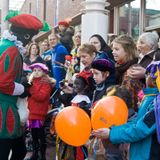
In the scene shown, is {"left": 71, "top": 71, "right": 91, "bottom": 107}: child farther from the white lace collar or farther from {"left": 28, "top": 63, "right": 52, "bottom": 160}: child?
{"left": 28, "top": 63, "right": 52, "bottom": 160}: child

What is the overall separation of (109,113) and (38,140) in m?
3.17

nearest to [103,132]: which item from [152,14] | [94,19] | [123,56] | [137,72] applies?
[137,72]

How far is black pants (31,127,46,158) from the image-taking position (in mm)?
5824

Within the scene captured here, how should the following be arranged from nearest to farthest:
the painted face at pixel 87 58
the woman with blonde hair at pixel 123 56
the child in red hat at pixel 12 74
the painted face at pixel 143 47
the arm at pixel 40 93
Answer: the child in red hat at pixel 12 74, the woman with blonde hair at pixel 123 56, the painted face at pixel 143 47, the painted face at pixel 87 58, the arm at pixel 40 93

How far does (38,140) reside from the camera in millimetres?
5992

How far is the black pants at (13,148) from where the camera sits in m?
3.71

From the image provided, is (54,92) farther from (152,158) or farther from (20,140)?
(152,158)

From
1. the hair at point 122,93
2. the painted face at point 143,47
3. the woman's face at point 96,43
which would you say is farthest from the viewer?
the woman's face at point 96,43

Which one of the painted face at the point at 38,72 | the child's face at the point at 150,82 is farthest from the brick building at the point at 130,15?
the child's face at the point at 150,82

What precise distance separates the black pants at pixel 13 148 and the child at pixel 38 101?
5.09ft

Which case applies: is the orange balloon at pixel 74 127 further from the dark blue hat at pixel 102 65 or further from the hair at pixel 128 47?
the hair at pixel 128 47

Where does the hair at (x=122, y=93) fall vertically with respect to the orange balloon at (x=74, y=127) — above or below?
above

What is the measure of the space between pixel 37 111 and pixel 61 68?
5.73 feet

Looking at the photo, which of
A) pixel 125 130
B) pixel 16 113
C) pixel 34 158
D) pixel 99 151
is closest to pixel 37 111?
pixel 34 158
